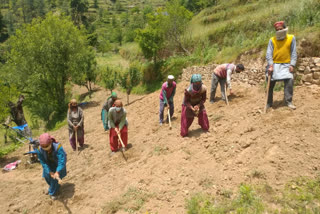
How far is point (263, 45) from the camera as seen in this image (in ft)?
26.9

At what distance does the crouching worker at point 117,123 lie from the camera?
5.18 m

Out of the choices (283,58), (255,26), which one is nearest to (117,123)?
(283,58)

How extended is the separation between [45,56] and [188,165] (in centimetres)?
1408

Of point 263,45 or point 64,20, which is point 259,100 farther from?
point 64,20

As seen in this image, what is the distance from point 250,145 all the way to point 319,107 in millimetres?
1789

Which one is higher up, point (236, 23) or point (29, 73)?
point (236, 23)

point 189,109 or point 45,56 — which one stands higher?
point 45,56

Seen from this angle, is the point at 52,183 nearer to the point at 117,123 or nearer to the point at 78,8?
the point at 117,123

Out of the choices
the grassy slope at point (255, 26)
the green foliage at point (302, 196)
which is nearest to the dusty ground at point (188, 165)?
the green foliage at point (302, 196)

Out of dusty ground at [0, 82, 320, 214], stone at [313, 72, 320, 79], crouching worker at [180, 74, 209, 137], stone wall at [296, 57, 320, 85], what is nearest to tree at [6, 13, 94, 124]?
dusty ground at [0, 82, 320, 214]

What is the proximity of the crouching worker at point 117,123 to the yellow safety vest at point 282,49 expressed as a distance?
356 cm

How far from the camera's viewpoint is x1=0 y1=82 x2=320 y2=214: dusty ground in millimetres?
3322

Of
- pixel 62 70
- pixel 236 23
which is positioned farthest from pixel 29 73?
pixel 236 23

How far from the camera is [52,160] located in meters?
4.07
